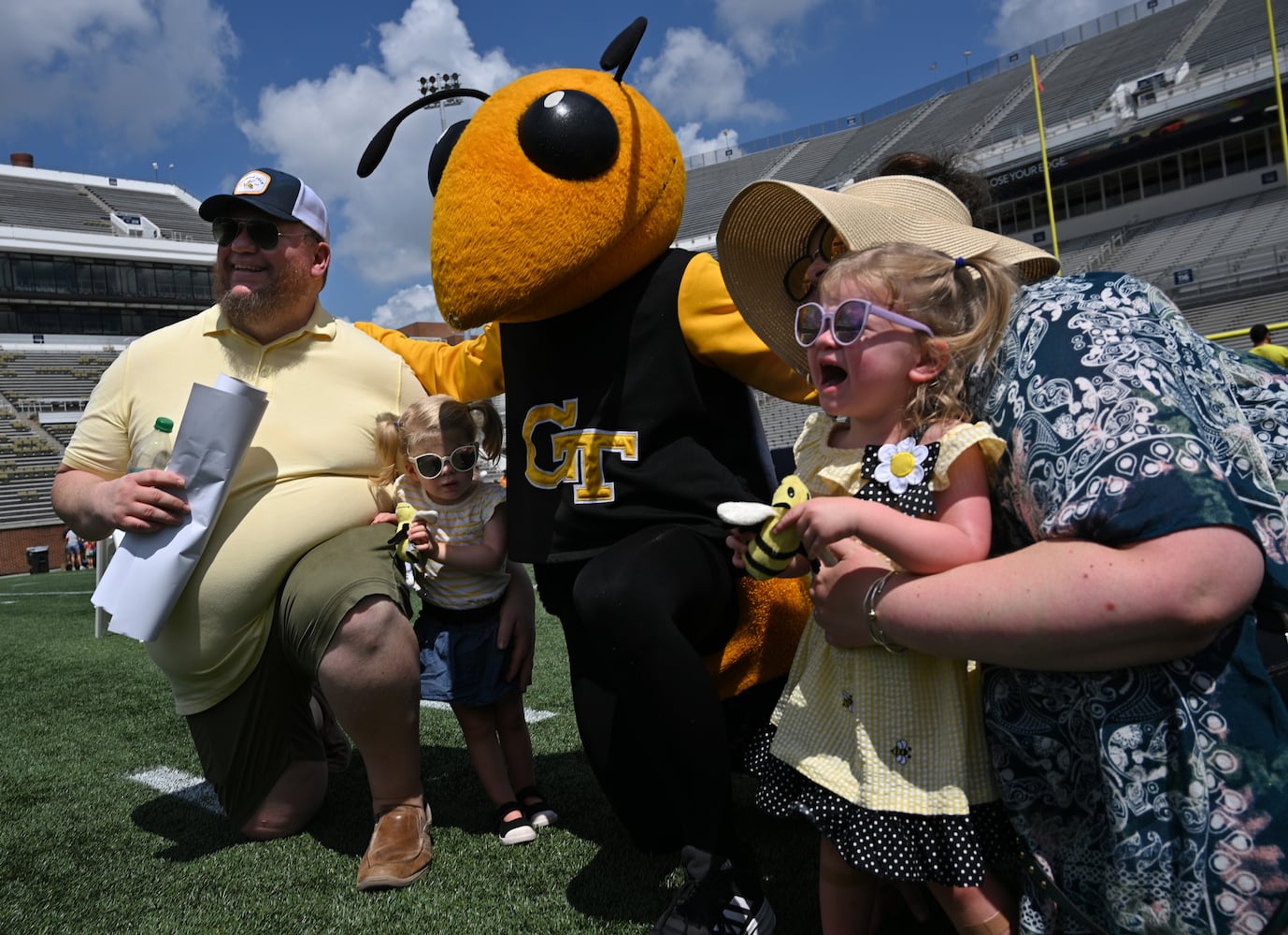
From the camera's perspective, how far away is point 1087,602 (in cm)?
108

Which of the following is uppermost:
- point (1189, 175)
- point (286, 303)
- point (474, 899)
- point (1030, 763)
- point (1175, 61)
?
point (1175, 61)

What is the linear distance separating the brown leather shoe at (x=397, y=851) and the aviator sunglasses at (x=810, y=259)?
1.53m

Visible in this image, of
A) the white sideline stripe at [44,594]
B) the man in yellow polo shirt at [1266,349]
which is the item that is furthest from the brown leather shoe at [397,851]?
the white sideline stripe at [44,594]

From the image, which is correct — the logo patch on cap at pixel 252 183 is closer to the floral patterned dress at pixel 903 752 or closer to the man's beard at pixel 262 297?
the man's beard at pixel 262 297

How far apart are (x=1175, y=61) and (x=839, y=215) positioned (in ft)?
108

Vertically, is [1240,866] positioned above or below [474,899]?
above

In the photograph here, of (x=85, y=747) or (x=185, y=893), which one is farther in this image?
(x=85, y=747)

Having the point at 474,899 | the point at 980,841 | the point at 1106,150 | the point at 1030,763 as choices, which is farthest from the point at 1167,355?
the point at 1106,150

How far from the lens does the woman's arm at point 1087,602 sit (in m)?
1.03

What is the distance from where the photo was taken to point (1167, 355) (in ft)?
3.91

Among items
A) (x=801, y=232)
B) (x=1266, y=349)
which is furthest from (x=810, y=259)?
(x=1266, y=349)

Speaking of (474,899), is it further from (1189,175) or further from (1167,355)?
(1189,175)

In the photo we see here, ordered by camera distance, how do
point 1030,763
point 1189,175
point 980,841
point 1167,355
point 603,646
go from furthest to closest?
1. point 1189,175
2. point 603,646
3. point 980,841
4. point 1030,763
5. point 1167,355

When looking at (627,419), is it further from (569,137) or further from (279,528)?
(279,528)
